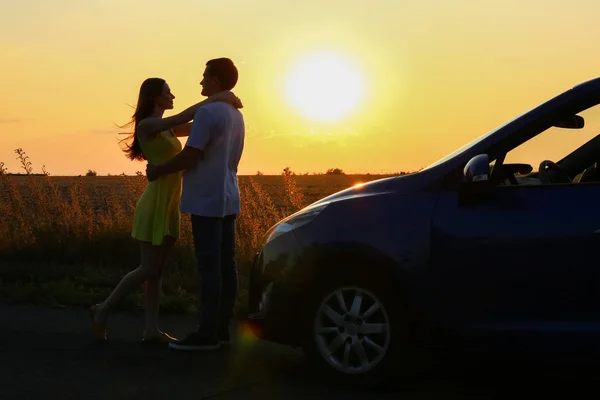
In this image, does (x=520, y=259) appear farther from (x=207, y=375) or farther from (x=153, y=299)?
(x=153, y=299)

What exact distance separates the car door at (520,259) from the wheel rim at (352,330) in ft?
1.30

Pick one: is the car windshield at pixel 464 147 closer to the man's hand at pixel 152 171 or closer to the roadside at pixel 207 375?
the roadside at pixel 207 375

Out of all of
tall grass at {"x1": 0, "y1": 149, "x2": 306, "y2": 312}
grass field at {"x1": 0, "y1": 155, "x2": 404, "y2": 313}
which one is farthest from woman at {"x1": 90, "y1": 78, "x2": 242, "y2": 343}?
tall grass at {"x1": 0, "y1": 149, "x2": 306, "y2": 312}

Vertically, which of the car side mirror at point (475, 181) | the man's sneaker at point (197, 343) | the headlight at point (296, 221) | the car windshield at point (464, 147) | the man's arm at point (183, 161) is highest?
the man's arm at point (183, 161)

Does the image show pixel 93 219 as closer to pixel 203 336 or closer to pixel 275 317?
pixel 203 336

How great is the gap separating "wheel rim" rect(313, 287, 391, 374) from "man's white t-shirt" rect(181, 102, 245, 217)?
57.4 inches

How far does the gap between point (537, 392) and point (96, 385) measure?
2643 mm

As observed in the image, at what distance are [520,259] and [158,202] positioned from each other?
3.00m

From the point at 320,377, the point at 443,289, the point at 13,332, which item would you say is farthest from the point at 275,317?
the point at 13,332

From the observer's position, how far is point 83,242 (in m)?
12.7

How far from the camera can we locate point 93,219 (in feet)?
44.2

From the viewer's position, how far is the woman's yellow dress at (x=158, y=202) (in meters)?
7.32

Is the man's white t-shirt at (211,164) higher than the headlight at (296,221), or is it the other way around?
the man's white t-shirt at (211,164)

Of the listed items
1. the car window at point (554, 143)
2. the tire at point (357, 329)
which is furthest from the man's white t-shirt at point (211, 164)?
A: the car window at point (554, 143)
